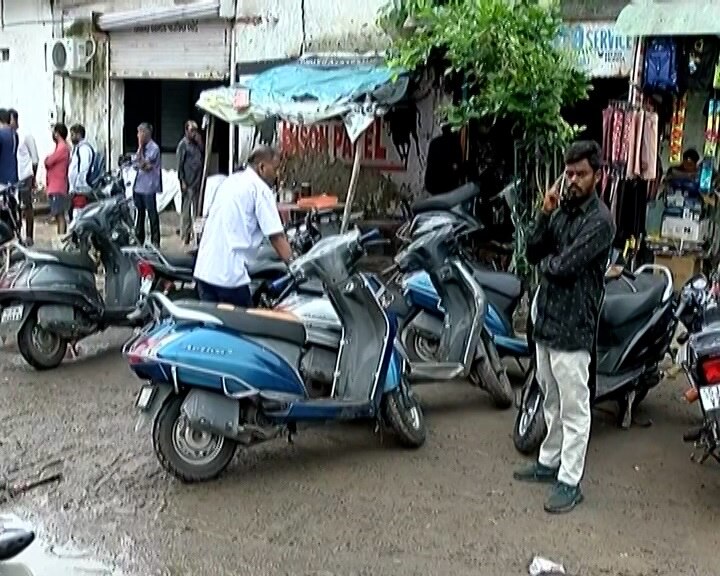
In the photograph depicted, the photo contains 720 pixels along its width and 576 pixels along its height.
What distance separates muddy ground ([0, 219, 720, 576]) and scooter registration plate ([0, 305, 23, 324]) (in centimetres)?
101

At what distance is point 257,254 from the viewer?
27.6 ft

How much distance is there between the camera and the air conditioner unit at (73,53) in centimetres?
1795

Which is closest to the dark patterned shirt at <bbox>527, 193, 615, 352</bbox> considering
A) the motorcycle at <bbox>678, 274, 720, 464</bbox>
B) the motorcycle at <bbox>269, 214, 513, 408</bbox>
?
the motorcycle at <bbox>678, 274, 720, 464</bbox>

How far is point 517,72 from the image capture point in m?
10.1

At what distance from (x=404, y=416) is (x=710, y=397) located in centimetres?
180

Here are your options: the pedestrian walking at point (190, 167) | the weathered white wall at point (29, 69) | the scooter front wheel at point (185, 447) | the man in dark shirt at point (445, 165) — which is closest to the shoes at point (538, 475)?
the scooter front wheel at point (185, 447)

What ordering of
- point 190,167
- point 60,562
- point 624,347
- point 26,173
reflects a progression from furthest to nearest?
point 190,167 < point 26,173 < point 624,347 < point 60,562

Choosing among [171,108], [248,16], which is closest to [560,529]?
[248,16]

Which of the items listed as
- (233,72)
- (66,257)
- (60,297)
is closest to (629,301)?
(60,297)

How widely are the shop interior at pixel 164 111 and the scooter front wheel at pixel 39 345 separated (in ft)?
33.7

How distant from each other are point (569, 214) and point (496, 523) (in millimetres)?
1577

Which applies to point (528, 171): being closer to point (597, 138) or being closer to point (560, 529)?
point (597, 138)

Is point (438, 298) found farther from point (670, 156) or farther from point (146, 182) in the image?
point (146, 182)

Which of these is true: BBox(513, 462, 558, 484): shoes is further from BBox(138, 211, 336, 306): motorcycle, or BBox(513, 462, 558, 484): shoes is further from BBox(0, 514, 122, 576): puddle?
BBox(138, 211, 336, 306): motorcycle
